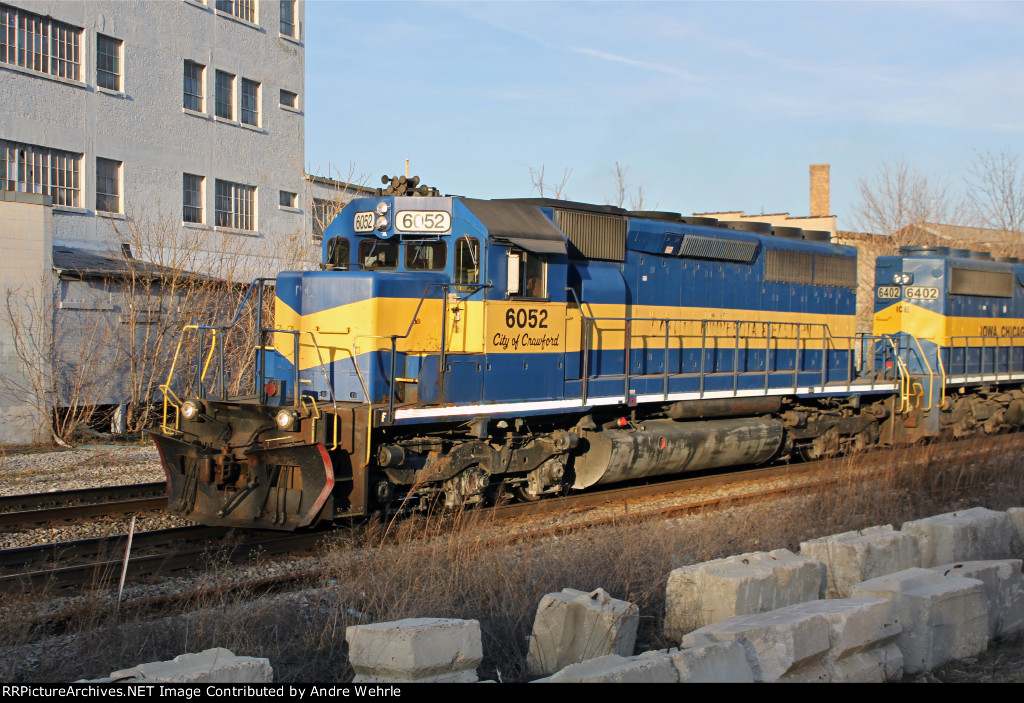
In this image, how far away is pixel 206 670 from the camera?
353 centimetres

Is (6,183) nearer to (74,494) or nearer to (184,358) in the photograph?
(184,358)

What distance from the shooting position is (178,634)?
512 centimetres

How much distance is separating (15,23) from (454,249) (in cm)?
1616

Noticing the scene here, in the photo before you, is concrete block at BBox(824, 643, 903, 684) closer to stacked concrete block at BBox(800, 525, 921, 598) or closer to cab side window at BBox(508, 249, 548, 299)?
stacked concrete block at BBox(800, 525, 921, 598)

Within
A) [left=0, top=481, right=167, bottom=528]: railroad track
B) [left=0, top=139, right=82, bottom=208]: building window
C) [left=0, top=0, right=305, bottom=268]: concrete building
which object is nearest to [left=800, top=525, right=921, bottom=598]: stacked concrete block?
[left=0, top=481, right=167, bottom=528]: railroad track

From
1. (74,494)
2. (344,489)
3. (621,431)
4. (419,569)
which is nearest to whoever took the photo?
(419,569)

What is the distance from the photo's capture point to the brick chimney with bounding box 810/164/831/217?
1340 inches

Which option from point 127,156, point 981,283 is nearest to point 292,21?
point 127,156

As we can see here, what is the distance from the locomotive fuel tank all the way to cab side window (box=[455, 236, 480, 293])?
104 inches

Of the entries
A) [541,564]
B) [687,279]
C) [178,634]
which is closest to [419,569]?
[541,564]

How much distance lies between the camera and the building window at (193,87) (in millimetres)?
23000

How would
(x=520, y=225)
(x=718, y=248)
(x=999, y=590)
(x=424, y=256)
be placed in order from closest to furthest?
(x=999, y=590) < (x=424, y=256) < (x=520, y=225) < (x=718, y=248)

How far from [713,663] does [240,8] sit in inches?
987

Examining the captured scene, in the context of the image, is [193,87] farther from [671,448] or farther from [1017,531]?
[1017,531]
